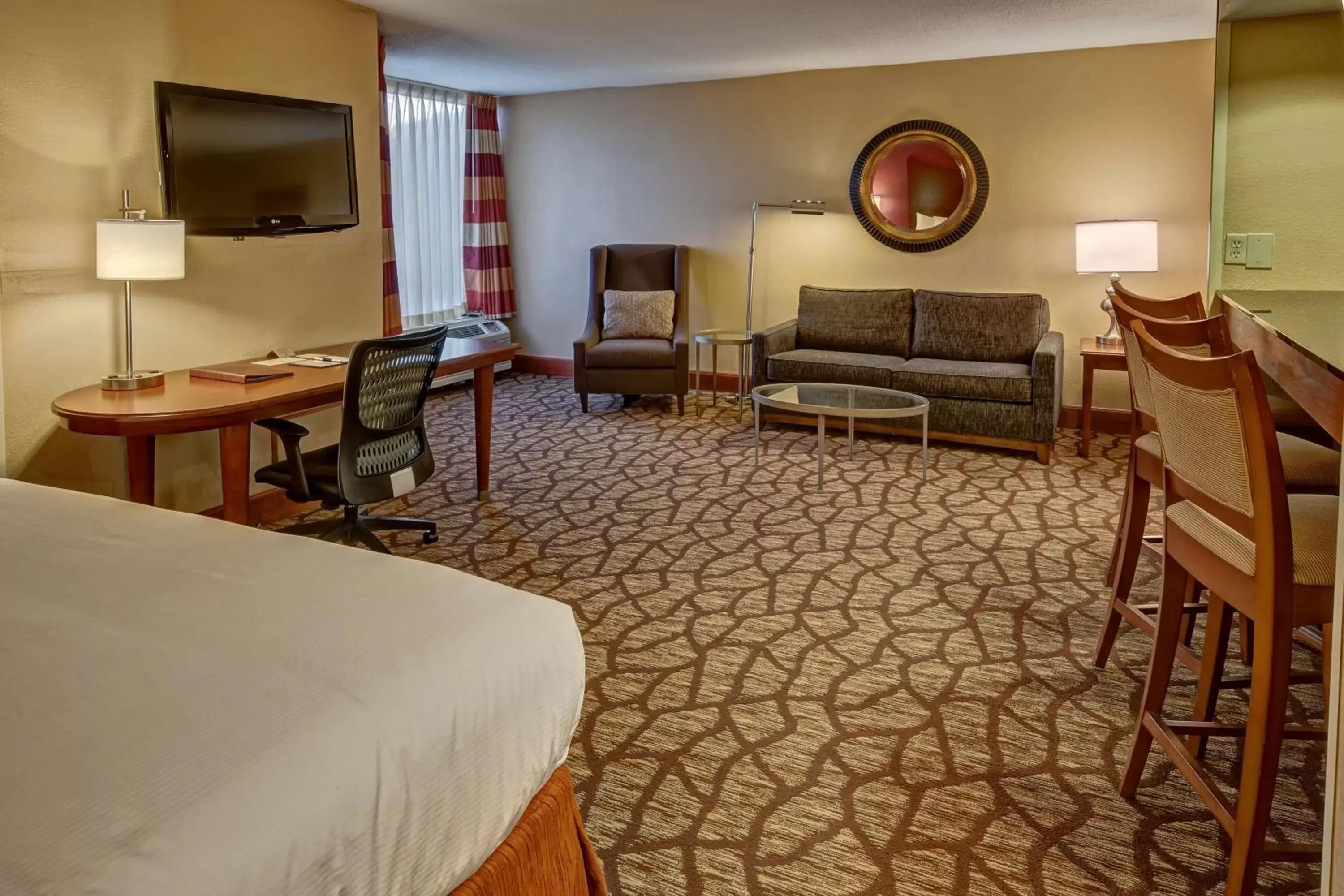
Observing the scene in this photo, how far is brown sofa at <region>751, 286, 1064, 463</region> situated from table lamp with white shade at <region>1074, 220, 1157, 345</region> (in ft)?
1.53

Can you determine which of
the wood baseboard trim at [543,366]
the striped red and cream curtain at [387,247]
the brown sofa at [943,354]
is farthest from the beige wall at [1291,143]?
the wood baseboard trim at [543,366]

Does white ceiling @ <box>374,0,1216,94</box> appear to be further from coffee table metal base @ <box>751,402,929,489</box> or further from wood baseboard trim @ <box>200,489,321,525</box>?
wood baseboard trim @ <box>200,489,321,525</box>

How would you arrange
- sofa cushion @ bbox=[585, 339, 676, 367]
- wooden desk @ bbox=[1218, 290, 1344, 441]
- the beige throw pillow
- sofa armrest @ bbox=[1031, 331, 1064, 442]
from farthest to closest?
the beige throw pillow
sofa cushion @ bbox=[585, 339, 676, 367]
sofa armrest @ bbox=[1031, 331, 1064, 442]
wooden desk @ bbox=[1218, 290, 1344, 441]

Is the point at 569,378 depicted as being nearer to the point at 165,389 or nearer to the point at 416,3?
the point at 416,3

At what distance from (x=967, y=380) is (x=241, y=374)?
373cm

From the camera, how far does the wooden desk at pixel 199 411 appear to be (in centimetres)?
288

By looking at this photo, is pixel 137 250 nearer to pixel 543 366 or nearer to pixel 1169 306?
pixel 1169 306

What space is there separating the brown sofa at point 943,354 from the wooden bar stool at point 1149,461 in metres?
2.41

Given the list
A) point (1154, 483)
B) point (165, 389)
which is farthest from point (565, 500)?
point (1154, 483)

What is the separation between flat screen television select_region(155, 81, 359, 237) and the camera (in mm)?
3584

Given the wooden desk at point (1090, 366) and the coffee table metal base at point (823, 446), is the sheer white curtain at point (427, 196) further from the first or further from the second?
the wooden desk at point (1090, 366)

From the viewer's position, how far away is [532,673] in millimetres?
1444

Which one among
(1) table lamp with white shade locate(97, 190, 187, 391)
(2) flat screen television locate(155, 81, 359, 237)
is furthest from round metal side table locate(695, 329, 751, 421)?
(1) table lamp with white shade locate(97, 190, 187, 391)

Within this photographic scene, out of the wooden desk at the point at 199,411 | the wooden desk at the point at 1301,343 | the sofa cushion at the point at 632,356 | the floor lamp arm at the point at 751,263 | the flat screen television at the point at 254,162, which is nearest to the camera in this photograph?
the wooden desk at the point at 1301,343
